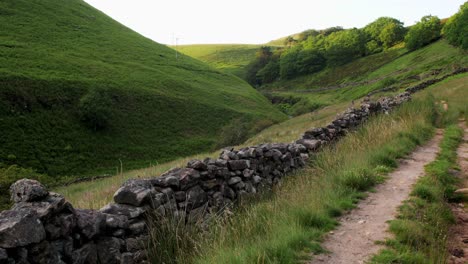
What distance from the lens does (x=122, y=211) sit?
5.40 metres

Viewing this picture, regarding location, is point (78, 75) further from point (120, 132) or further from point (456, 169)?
point (456, 169)

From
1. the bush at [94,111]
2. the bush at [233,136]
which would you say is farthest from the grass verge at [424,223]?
the bush at [94,111]

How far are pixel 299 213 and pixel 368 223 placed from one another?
1146 mm

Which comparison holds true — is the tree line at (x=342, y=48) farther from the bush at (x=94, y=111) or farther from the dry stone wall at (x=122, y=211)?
the dry stone wall at (x=122, y=211)

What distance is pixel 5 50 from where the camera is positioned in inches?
2227

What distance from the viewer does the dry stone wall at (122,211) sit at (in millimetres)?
4070

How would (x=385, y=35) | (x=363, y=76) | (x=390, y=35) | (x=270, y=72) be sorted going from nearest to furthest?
(x=363, y=76), (x=390, y=35), (x=385, y=35), (x=270, y=72)

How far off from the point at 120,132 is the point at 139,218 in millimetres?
47627

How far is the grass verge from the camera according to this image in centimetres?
449

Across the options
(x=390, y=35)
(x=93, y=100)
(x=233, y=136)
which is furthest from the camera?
(x=390, y=35)

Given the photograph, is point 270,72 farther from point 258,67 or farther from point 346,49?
point 346,49

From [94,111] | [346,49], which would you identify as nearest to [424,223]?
[94,111]

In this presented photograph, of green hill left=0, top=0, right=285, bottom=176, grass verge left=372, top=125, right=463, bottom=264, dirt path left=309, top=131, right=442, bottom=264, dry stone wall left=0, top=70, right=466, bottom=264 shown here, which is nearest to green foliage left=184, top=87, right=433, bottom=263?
dirt path left=309, top=131, right=442, bottom=264

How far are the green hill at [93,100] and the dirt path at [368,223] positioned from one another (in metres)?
37.1
